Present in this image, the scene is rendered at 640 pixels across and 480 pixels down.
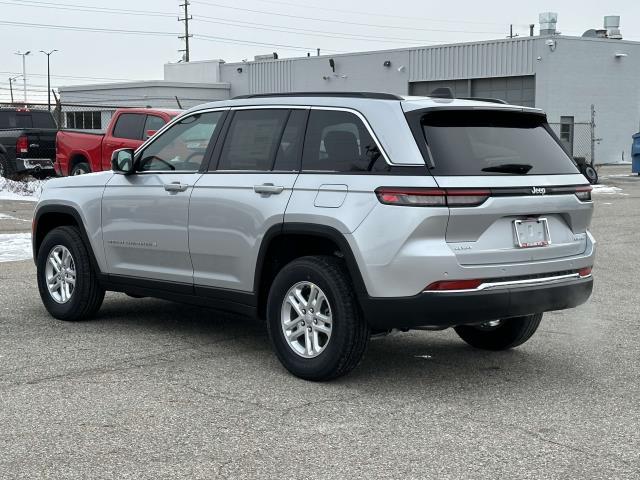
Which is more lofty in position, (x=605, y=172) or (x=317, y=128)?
(x=317, y=128)

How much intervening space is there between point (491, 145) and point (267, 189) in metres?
1.47

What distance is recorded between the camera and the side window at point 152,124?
16859 mm

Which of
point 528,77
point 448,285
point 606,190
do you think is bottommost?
point 606,190

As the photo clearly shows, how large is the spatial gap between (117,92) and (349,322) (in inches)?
2002

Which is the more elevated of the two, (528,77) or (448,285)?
(528,77)

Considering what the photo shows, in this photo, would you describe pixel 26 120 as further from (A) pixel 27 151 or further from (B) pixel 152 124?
(B) pixel 152 124

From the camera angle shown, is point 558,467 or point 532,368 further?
point 532,368

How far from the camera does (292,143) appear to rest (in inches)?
254

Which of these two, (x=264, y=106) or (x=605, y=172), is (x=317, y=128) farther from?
(x=605, y=172)

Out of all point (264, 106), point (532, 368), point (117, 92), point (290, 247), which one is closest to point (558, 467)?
point (532, 368)

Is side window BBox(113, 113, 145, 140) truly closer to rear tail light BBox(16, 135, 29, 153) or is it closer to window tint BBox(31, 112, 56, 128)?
rear tail light BBox(16, 135, 29, 153)

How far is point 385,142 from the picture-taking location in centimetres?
584

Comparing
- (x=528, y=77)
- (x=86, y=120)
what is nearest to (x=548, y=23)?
(x=528, y=77)

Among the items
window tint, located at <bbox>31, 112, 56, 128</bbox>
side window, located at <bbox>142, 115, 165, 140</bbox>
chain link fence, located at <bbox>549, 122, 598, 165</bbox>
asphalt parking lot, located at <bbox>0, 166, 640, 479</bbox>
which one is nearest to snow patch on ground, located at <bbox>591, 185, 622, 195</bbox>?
side window, located at <bbox>142, 115, 165, 140</bbox>
